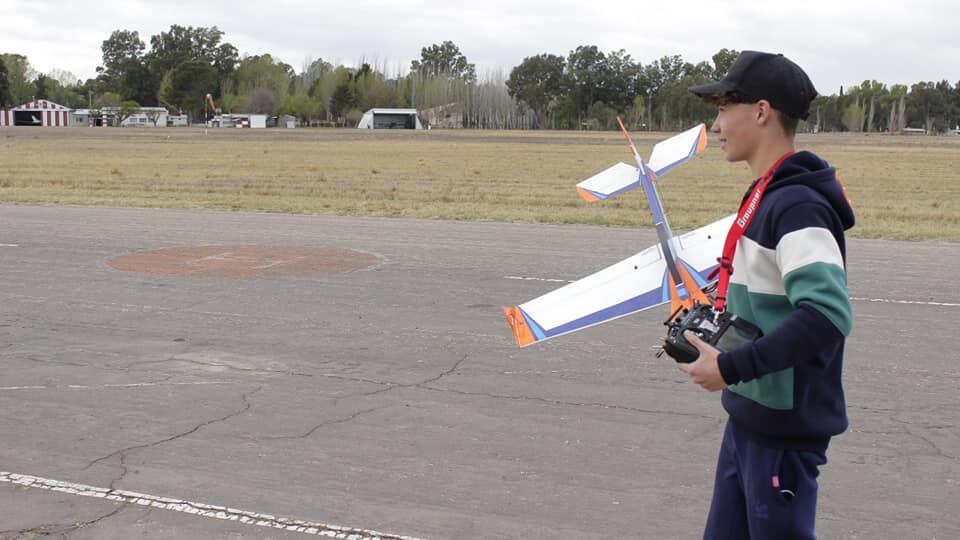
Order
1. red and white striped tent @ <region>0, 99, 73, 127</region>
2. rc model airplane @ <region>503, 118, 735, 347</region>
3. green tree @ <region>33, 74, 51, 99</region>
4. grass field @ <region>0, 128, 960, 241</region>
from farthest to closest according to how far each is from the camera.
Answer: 1. green tree @ <region>33, 74, 51, 99</region>
2. red and white striped tent @ <region>0, 99, 73, 127</region>
3. grass field @ <region>0, 128, 960, 241</region>
4. rc model airplane @ <region>503, 118, 735, 347</region>

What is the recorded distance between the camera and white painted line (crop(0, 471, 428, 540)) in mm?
4430

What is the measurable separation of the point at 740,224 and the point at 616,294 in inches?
34.7

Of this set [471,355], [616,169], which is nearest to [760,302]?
[616,169]

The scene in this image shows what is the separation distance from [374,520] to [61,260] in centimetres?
935

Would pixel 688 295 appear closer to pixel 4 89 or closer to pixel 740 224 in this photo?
pixel 740 224

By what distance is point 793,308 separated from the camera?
265cm

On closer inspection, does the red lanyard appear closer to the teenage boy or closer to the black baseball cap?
the teenage boy

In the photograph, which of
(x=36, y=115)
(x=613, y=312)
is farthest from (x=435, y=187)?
(x=36, y=115)

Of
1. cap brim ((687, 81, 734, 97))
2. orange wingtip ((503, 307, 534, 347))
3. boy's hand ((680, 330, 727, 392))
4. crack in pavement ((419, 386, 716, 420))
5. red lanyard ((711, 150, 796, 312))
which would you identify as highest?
cap brim ((687, 81, 734, 97))

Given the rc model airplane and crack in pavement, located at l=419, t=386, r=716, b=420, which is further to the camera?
crack in pavement, located at l=419, t=386, r=716, b=420

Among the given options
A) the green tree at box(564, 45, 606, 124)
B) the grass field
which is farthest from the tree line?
the grass field

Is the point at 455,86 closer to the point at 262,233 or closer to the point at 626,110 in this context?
the point at 626,110

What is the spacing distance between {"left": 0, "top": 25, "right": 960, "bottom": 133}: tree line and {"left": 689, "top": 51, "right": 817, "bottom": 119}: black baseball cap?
12575 cm

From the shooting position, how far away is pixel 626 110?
497 ft
